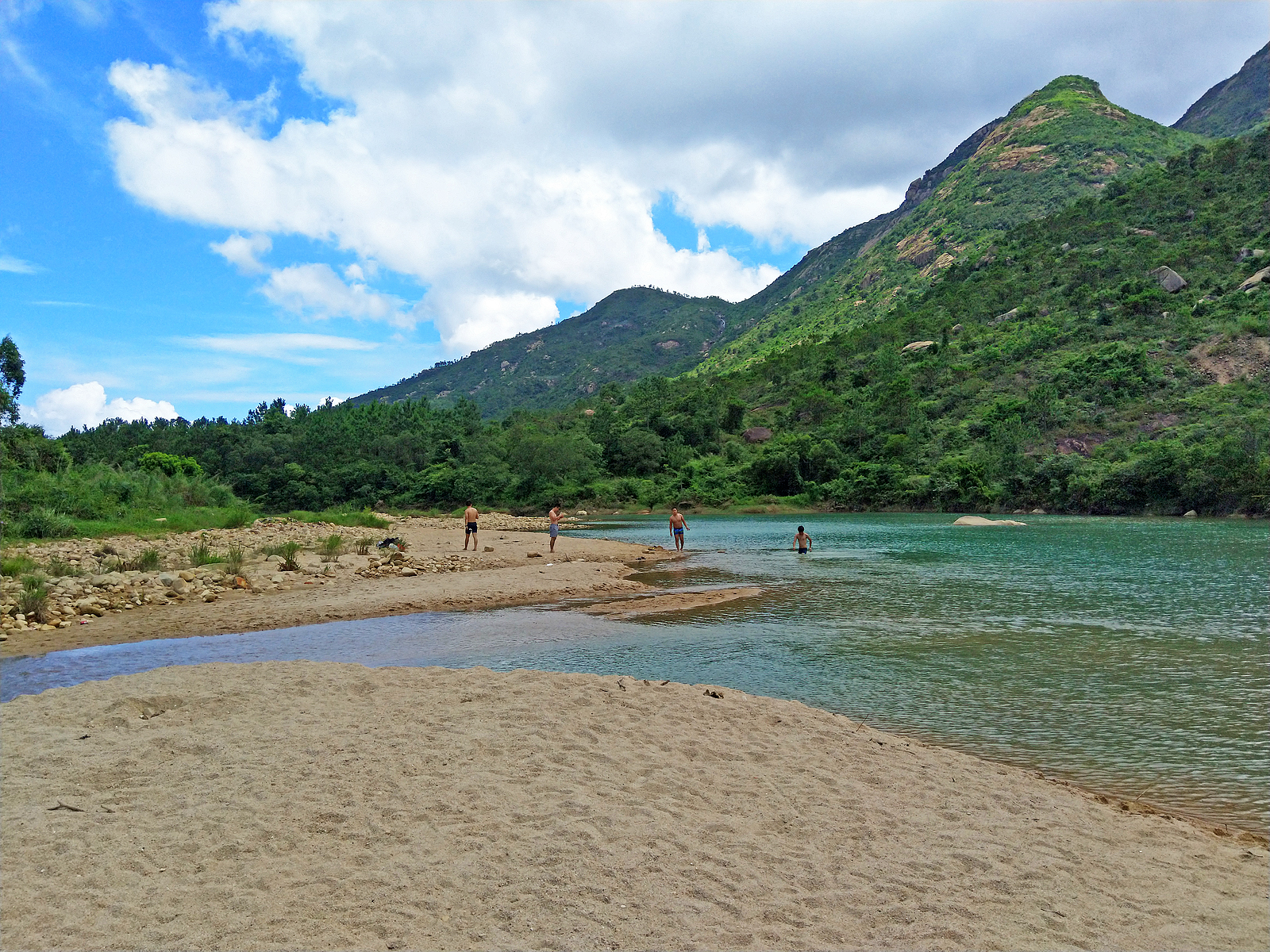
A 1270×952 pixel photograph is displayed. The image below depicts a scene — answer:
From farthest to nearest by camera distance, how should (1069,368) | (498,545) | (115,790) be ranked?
(1069,368), (498,545), (115,790)

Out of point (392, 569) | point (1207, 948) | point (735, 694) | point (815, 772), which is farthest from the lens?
point (392, 569)

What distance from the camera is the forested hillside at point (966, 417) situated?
60781 mm

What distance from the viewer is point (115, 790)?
6238 millimetres

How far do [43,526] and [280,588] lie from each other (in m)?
18.9

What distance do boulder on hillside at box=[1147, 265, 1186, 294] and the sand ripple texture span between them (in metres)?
93.2

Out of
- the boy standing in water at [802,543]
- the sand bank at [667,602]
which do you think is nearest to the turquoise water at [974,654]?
the sand bank at [667,602]

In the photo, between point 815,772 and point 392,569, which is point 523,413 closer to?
point 392,569

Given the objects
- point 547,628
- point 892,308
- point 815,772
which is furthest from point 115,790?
point 892,308

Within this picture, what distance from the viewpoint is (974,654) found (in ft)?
42.2

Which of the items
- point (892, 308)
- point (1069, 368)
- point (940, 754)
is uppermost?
point (892, 308)

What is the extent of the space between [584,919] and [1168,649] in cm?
1263

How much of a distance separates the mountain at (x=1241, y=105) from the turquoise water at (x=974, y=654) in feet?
630

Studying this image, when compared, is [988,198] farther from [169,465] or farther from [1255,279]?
[169,465]

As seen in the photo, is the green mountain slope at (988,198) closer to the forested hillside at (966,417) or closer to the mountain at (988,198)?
the mountain at (988,198)
